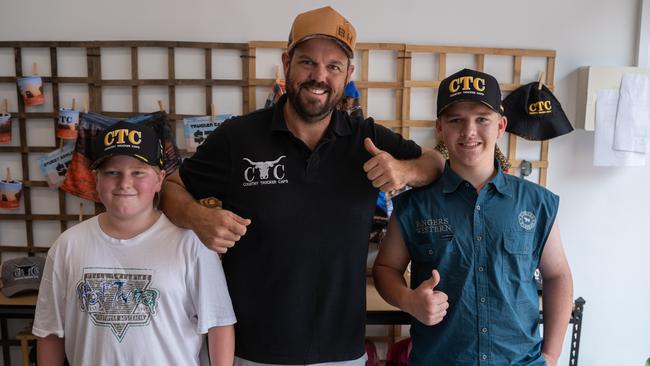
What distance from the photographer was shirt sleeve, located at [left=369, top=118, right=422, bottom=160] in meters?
1.24

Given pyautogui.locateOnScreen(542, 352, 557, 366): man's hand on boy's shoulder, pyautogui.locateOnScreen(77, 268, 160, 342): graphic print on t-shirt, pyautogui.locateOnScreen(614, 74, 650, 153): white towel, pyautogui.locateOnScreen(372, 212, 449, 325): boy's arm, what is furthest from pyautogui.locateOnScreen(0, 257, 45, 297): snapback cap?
pyautogui.locateOnScreen(614, 74, 650, 153): white towel

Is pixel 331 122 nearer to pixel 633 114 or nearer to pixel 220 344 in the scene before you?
pixel 220 344

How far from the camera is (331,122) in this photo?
1200 mm

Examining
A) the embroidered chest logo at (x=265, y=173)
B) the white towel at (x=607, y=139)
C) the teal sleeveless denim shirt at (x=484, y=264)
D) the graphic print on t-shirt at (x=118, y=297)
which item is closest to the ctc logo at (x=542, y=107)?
the white towel at (x=607, y=139)

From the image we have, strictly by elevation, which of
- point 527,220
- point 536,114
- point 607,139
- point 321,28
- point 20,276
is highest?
point 321,28

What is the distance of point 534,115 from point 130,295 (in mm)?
2066

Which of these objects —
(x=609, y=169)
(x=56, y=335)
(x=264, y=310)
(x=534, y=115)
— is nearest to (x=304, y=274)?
(x=264, y=310)

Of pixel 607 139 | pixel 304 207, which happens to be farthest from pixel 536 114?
pixel 304 207

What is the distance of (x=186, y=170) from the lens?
123cm

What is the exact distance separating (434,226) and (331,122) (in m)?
0.39

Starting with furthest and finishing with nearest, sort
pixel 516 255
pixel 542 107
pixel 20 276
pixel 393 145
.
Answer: pixel 542 107
pixel 20 276
pixel 393 145
pixel 516 255

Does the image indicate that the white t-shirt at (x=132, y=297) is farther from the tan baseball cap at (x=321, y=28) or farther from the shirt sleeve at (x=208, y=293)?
the tan baseball cap at (x=321, y=28)

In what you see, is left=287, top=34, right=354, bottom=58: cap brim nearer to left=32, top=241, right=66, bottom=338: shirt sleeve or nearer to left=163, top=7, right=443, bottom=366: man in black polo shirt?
left=163, top=7, right=443, bottom=366: man in black polo shirt

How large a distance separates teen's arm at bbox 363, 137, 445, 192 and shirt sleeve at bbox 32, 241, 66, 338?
0.81 metres
